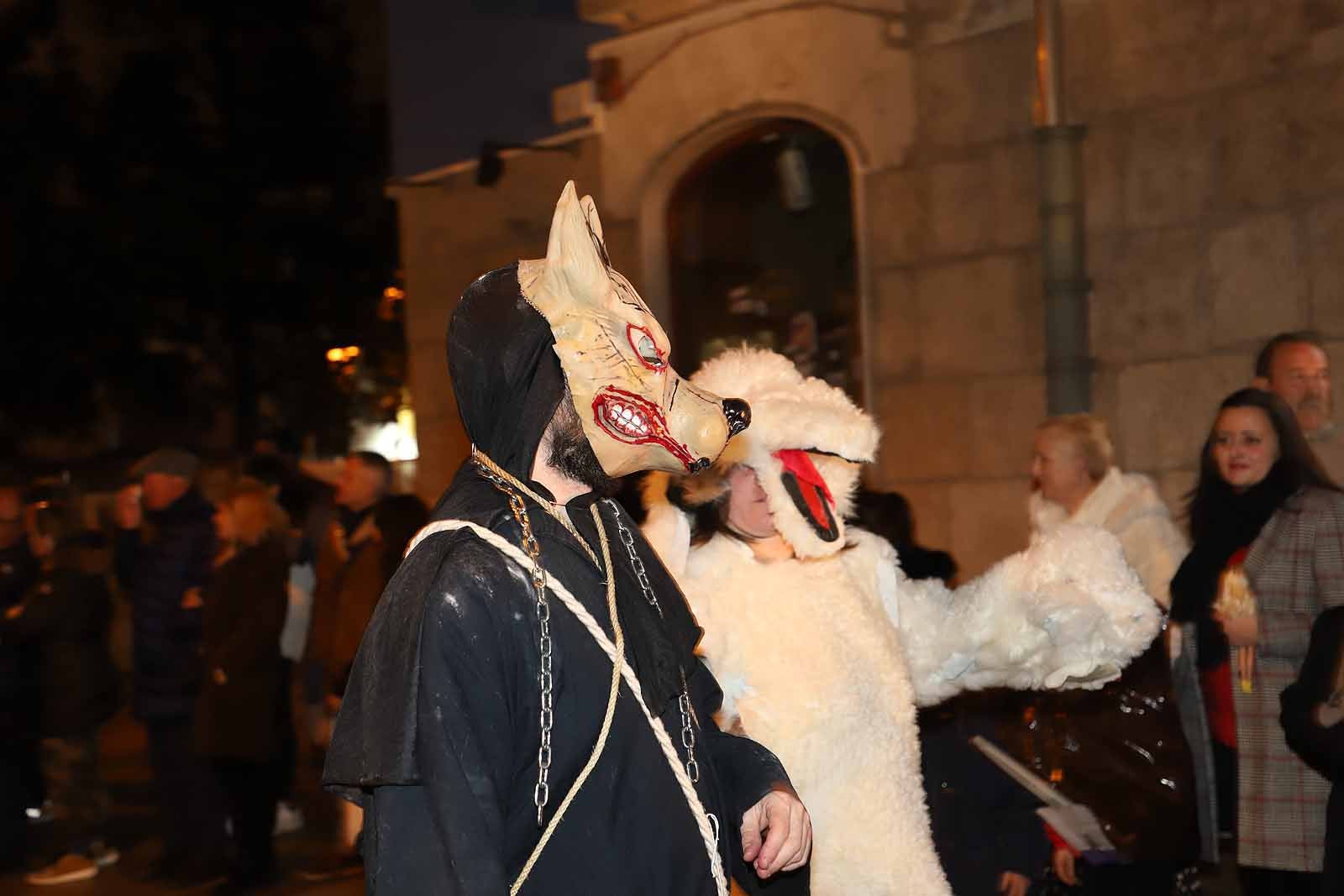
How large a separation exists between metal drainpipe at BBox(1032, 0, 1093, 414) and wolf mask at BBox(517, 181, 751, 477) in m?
5.80

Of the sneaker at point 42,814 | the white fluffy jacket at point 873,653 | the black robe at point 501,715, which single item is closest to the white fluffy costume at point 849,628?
the white fluffy jacket at point 873,653

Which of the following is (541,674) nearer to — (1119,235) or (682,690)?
(682,690)

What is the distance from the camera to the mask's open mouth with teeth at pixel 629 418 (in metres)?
2.38

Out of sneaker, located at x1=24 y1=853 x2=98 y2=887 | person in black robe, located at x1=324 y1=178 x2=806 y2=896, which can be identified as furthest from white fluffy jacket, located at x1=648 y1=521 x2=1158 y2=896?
sneaker, located at x1=24 y1=853 x2=98 y2=887

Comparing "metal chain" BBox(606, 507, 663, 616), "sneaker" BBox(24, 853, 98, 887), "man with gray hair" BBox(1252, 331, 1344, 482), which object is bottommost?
"sneaker" BBox(24, 853, 98, 887)

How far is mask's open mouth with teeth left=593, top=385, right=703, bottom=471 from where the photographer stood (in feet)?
7.79

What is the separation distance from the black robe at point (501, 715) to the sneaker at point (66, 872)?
6197 millimetres

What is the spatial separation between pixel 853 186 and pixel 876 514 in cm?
389

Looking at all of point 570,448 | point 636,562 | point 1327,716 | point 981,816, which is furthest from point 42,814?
point 570,448

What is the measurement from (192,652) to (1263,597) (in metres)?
5.00

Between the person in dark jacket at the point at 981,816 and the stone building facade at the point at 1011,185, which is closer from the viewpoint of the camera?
the person in dark jacket at the point at 981,816

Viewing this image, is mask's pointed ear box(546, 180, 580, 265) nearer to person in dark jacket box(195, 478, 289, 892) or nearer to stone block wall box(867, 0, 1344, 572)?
person in dark jacket box(195, 478, 289, 892)

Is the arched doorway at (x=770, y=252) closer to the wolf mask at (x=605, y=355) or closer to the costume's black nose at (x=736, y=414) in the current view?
the costume's black nose at (x=736, y=414)

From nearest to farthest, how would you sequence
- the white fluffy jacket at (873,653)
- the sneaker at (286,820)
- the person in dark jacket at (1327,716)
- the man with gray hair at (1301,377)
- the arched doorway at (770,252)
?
the white fluffy jacket at (873,653), the person in dark jacket at (1327,716), the man with gray hair at (1301,377), the sneaker at (286,820), the arched doorway at (770,252)
